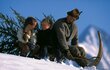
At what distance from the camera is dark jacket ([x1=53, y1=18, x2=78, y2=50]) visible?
788 centimetres

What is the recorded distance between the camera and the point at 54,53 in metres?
8.06

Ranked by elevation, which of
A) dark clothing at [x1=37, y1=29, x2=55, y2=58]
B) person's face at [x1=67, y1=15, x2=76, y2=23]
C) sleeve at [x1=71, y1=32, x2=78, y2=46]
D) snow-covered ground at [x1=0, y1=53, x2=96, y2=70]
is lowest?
snow-covered ground at [x1=0, y1=53, x2=96, y2=70]

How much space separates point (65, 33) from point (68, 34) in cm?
12

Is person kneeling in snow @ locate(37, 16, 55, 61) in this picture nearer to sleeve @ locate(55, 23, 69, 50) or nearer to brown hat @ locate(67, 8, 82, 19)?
sleeve @ locate(55, 23, 69, 50)

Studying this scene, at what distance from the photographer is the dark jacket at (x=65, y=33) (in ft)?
25.8

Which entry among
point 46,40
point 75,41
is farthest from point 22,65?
point 75,41

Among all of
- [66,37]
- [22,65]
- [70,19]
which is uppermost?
[70,19]

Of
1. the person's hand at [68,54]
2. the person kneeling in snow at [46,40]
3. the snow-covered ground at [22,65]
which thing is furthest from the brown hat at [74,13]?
the snow-covered ground at [22,65]

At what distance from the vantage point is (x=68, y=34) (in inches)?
320

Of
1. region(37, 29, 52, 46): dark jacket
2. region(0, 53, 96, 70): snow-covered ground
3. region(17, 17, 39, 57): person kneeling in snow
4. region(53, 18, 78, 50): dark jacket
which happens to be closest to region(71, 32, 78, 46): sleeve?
region(53, 18, 78, 50): dark jacket

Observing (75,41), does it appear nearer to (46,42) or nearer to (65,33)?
(65,33)

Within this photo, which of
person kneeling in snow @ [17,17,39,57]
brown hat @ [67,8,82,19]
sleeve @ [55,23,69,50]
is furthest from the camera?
brown hat @ [67,8,82,19]

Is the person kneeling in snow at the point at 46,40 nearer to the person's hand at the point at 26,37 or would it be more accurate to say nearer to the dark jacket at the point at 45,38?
the dark jacket at the point at 45,38

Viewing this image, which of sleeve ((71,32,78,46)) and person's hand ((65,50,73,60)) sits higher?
sleeve ((71,32,78,46))
